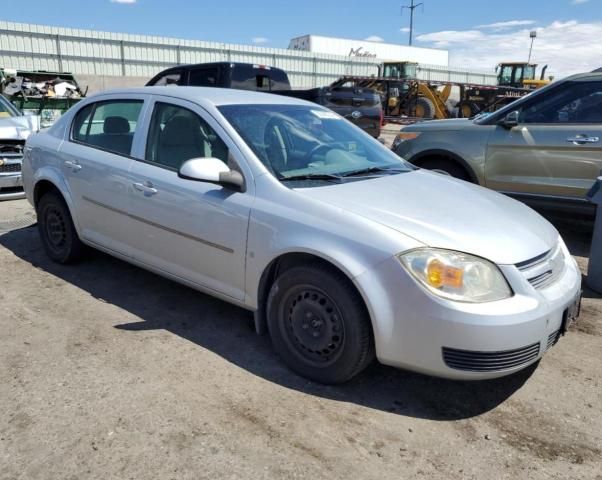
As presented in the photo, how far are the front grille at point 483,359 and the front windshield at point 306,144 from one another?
1.33 meters

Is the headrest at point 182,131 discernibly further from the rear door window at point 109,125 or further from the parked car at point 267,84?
the parked car at point 267,84

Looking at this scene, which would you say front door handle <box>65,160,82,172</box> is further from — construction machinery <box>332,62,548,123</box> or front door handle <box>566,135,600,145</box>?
construction machinery <box>332,62,548,123</box>

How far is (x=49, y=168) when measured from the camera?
15.6 feet

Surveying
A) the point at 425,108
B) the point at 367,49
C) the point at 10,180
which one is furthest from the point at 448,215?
the point at 367,49

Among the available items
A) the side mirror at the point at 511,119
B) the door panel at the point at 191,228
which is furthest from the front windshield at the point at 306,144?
the side mirror at the point at 511,119

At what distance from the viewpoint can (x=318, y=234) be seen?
9.52 feet

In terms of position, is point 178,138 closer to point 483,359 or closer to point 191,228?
point 191,228

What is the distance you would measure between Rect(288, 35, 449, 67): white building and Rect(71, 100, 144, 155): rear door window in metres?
54.9

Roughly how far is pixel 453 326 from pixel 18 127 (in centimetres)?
690

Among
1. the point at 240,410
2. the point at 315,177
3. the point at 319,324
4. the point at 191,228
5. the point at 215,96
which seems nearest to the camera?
the point at 240,410

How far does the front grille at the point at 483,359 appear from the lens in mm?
2639

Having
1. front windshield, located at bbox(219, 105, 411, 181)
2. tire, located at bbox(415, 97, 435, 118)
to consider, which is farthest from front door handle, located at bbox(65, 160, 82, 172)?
tire, located at bbox(415, 97, 435, 118)

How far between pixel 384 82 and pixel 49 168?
21.9m

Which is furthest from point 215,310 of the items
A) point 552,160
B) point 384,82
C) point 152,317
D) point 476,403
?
point 384,82
